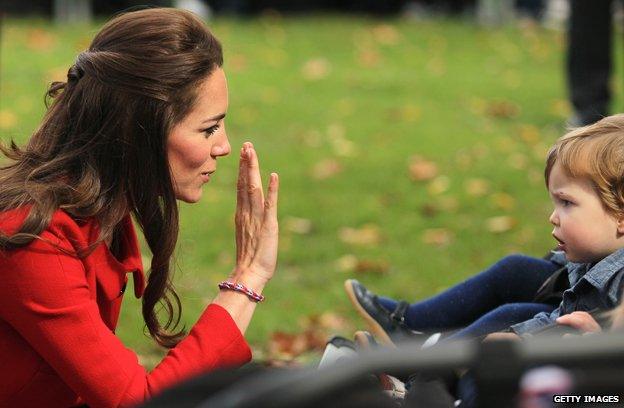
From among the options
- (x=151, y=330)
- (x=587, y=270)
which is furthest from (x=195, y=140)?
(x=587, y=270)

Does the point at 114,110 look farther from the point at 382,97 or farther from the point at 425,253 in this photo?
the point at 382,97

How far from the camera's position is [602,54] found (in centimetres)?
677

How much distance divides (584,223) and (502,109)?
5888mm

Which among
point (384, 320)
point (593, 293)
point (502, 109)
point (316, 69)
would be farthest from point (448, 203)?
point (316, 69)

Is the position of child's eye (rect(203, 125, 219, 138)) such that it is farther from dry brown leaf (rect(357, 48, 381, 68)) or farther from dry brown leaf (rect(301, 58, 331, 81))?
dry brown leaf (rect(357, 48, 381, 68))

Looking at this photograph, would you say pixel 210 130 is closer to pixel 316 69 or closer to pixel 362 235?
pixel 362 235

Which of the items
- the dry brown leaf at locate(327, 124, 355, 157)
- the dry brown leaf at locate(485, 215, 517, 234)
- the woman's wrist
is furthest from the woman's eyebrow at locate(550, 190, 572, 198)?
the dry brown leaf at locate(327, 124, 355, 157)

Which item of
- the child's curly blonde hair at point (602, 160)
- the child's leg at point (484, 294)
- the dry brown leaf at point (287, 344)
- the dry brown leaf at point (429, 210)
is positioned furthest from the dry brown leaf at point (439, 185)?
the child's curly blonde hair at point (602, 160)

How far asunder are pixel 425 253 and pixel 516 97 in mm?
3698

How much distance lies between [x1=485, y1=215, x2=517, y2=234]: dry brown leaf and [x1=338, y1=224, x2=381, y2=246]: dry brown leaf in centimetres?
55

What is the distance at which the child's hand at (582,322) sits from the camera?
7.16 feet

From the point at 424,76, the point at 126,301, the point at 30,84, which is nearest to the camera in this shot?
the point at 126,301

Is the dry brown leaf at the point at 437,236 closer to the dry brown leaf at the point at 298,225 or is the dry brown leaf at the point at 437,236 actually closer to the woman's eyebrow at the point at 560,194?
the dry brown leaf at the point at 298,225

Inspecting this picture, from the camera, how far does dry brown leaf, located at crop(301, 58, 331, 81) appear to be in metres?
9.45
